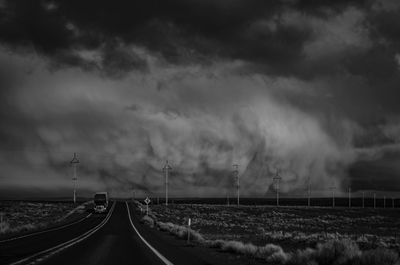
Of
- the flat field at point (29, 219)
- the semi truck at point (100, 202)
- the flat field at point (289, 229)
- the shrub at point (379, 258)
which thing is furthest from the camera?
the semi truck at point (100, 202)

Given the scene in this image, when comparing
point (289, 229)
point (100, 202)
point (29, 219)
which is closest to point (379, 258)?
point (289, 229)

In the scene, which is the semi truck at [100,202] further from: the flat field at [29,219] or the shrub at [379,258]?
the shrub at [379,258]

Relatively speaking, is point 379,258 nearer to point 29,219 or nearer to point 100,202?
point 29,219

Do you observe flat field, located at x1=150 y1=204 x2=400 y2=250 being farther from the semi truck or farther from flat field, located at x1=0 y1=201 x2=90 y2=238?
flat field, located at x1=0 y1=201 x2=90 y2=238

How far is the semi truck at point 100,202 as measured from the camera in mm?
84750

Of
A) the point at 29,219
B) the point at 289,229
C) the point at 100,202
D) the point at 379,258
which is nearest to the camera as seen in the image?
the point at 379,258

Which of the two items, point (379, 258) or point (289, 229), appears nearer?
point (379, 258)

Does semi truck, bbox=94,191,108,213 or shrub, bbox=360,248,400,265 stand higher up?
shrub, bbox=360,248,400,265

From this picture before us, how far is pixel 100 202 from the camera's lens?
85.5m

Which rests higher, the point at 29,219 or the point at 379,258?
the point at 379,258

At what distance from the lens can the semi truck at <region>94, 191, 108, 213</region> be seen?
278ft

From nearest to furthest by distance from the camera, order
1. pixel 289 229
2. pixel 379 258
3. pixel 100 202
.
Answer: pixel 379 258
pixel 289 229
pixel 100 202

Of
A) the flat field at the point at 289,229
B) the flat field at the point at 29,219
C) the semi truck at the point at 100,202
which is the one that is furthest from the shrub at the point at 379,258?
the semi truck at the point at 100,202

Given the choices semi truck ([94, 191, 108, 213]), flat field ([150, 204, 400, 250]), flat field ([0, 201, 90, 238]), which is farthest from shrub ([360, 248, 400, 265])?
semi truck ([94, 191, 108, 213])
